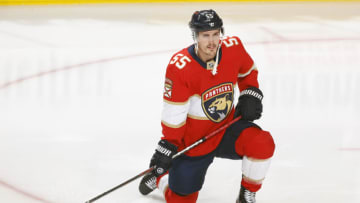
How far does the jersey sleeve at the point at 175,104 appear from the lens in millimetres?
2256

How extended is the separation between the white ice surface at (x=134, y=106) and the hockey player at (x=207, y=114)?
293 mm

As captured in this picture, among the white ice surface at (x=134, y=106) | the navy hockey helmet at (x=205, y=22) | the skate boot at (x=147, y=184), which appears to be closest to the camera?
the navy hockey helmet at (x=205, y=22)

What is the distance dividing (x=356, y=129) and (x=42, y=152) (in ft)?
6.10

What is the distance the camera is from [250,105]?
2.48 meters

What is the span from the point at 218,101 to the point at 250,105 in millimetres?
170

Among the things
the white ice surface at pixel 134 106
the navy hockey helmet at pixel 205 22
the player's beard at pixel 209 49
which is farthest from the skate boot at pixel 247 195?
the navy hockey helmet at pixel 205 22

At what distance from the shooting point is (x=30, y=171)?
2.96 m

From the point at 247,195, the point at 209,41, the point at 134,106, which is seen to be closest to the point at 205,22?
the point at 209,41

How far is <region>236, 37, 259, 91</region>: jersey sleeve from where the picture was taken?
246 centimetres

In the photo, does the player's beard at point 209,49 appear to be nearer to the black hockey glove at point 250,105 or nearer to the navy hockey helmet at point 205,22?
the navy hockey helmet at point 205,22

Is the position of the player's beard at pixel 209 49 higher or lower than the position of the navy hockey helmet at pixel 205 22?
lower

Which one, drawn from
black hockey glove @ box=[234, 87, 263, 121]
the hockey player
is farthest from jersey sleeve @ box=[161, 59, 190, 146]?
black hockey glove @ box=[234, 87, 263, 121]

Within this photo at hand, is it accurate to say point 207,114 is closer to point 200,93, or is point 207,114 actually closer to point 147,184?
point 200,93

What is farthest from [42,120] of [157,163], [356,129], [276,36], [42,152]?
[276,36]
